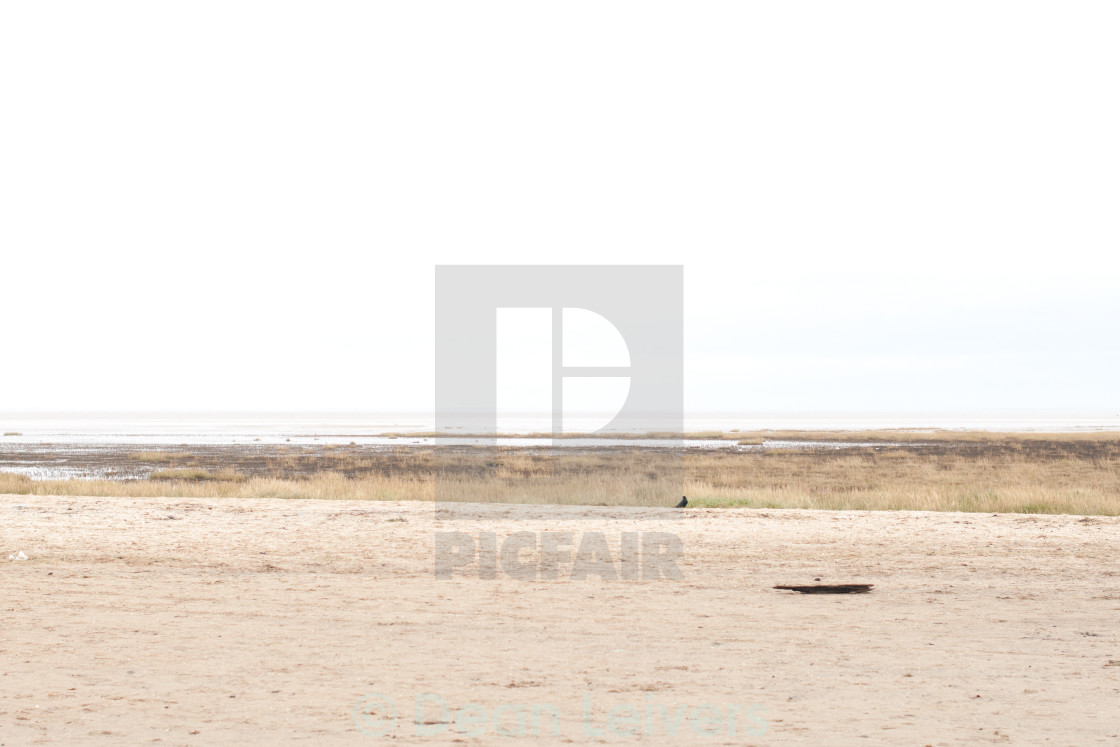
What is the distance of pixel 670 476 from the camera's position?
1325 inches

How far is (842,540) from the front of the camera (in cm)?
1511

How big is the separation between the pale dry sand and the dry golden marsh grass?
511 cm

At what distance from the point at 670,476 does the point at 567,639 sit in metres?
25.2

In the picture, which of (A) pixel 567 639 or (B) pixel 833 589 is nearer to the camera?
(A) pixel 567 639

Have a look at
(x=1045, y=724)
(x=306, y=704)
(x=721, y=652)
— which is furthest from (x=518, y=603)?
(x=1045, y=724)

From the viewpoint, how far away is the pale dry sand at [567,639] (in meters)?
6.30

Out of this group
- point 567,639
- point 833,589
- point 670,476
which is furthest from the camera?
point 670,476

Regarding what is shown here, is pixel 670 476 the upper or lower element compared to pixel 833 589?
lower

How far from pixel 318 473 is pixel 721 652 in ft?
97.6

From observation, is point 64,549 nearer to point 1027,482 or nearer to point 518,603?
point 518,603

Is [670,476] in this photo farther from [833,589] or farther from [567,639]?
[567,639]

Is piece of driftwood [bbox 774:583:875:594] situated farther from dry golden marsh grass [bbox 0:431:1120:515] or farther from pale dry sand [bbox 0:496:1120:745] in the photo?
dry golden marsh grass [bbox 0:431:1120:515]

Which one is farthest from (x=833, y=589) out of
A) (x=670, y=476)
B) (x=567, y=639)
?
(x=670, y=476)

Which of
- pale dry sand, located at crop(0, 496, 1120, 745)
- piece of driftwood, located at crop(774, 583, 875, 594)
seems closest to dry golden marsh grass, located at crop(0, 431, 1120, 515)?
pale dry sand, located at crop(0, 496, 1120, 745)
